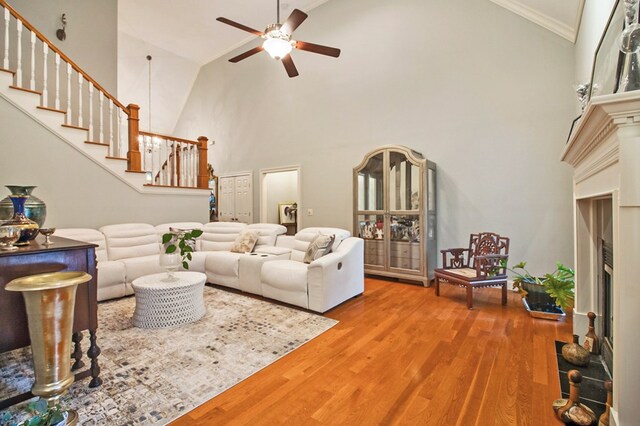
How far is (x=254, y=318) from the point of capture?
3010mm

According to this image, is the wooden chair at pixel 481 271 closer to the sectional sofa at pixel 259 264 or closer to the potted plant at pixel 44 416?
the sectional sofa at pixel 259 264

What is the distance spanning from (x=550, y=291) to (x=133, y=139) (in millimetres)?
5884

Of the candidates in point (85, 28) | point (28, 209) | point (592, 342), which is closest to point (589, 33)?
point (592, 342)

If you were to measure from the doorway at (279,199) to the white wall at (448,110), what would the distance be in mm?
668

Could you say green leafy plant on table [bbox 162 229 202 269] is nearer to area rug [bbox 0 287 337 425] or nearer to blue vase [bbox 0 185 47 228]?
area rug [bbox 0 287 337 425]

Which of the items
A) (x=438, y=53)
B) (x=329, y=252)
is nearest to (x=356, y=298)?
(x=329, y=252)

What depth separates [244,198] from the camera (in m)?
7.33

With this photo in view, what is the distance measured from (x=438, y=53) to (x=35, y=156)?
5.81 metres

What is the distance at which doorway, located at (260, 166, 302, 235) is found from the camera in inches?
275

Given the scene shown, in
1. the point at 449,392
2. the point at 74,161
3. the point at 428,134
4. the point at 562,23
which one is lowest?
the point at 449,392

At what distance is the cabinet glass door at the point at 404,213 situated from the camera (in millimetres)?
4223

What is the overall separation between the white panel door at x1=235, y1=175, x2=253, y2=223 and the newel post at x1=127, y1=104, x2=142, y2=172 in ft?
8.98

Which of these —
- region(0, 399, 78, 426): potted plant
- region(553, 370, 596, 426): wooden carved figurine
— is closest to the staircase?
region(0, 399, 78, 426): potted plant

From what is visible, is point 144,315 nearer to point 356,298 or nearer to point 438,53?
point 356,298
